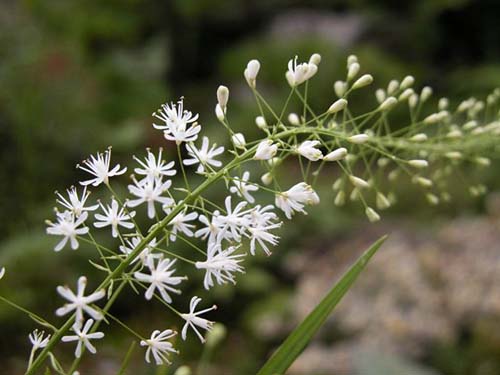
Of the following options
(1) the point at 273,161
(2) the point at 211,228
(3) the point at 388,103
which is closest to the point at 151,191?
(2) the point at 211,228

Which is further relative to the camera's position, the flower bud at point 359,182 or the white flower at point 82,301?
the flower bud at point 359,182

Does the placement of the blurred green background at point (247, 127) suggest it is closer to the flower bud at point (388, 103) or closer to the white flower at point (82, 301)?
the flower bud at point (388, 103)

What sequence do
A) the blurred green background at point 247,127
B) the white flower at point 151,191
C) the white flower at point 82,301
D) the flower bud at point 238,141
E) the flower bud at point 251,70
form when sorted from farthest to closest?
the blurred green background at point 247,127, the flower bud at point 251,70, the flower bud at point 238,141, the white flower at point 151,191, the white flower at point 82,301

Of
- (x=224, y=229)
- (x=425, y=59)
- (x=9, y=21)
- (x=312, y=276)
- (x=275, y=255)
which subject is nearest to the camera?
(x=224, y=229)

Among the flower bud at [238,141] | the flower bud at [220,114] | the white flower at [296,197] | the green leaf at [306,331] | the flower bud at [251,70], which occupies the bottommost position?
the green leaf at [306,331]

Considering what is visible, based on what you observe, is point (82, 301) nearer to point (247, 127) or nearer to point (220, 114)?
point (220, 114)

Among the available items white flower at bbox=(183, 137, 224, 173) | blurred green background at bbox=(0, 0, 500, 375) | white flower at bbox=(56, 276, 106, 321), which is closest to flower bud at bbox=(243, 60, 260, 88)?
white flower at bbox=(183, 137, 224, 173)

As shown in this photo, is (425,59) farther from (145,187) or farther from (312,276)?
(145,187)

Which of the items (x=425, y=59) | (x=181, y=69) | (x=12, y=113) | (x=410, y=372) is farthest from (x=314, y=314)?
(x=425, y=59)

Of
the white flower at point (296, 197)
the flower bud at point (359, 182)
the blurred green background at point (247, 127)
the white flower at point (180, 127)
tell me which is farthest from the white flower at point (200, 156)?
the blurred green background at point (247, 127)
